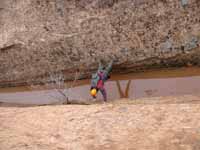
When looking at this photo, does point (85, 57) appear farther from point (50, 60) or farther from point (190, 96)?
point (190, 96)

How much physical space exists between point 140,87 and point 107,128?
14.3 ft

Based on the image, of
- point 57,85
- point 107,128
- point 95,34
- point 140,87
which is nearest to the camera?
point 107,128

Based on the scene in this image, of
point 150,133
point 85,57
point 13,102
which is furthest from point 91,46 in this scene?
point 150,133

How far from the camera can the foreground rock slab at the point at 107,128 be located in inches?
398

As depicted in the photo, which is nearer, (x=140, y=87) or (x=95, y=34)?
(x=140, y=87)

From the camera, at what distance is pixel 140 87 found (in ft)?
49.5

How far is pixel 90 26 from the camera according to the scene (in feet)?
52.5

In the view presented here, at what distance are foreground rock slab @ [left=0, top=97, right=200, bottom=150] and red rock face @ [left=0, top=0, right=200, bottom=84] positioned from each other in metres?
3.14

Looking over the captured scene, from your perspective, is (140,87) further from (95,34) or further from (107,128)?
(107,128)

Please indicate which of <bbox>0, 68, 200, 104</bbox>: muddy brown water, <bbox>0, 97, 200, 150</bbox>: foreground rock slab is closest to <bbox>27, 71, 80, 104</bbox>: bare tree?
<bbox>0, 68, 200, 104</bbox>: muddy brown water

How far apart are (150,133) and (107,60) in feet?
20.6

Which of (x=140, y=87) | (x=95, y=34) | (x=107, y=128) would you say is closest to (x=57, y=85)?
(x=95, y=34)

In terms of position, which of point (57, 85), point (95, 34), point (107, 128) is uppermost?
point (95, 34)

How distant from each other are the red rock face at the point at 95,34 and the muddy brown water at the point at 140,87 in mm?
408
